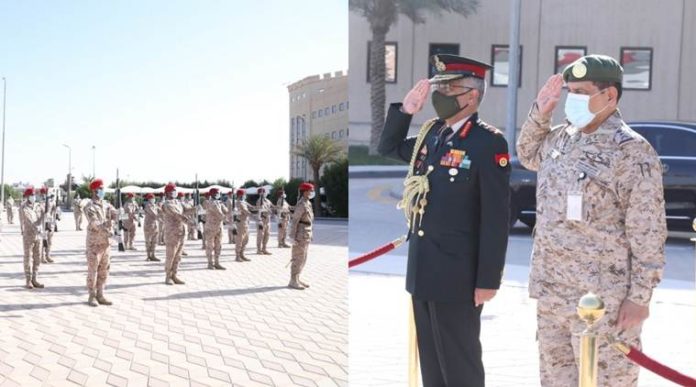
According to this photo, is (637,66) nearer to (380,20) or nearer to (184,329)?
(380,20)

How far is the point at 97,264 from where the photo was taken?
24.7 ft

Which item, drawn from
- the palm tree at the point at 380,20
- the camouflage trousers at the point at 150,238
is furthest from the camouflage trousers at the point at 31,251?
the palm tree at the point at 380,20

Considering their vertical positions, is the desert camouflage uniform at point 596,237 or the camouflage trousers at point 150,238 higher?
the desert camouflage uniform at point 596,237

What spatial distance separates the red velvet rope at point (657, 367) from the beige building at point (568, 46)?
3.50 meters

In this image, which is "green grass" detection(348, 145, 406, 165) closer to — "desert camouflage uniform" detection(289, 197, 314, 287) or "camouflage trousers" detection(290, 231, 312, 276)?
"desert camouflage uniform" detection(289, 197, 314, 287)

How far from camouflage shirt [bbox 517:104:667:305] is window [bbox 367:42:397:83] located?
3371mm

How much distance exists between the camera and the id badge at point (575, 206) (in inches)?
84.7

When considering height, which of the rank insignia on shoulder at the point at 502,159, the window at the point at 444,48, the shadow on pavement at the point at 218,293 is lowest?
the shadow on pavement at the point at 218,293

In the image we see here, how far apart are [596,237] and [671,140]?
3512 mm

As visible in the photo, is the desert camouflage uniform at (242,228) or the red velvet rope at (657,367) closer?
the red velvet rope at (657,367)

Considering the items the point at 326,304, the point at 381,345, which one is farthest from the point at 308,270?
the point at 381,345

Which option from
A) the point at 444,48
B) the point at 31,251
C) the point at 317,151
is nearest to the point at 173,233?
the point at 31,251

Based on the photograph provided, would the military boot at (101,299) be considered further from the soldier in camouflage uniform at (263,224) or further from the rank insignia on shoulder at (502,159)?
the rank insignia on shoulder at (502,159)

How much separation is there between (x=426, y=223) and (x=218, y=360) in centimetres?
295
